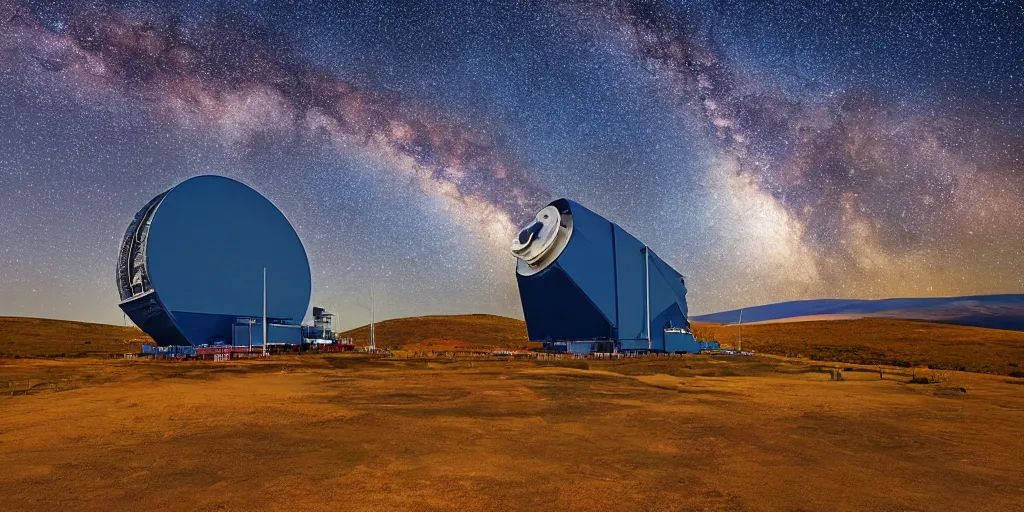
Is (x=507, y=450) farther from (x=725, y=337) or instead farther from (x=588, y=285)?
(x=725, y=337)

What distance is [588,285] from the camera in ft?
115

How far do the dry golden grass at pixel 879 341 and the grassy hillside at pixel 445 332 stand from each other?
32.8 m

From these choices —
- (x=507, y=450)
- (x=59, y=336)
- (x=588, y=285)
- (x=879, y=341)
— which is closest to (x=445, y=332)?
(x=59, y=336)

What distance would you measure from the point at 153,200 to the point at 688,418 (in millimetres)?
39789

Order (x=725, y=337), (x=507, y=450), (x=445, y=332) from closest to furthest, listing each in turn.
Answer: (x=507, y=450) → (x=445, y=332) → (x=725, y=337)

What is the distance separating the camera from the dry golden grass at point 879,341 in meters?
45.0

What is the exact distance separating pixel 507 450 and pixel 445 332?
7970 cm

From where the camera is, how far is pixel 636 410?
12.2 metres

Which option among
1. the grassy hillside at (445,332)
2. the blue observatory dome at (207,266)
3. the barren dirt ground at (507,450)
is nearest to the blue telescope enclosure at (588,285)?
the barren dirt ground at (507,450)

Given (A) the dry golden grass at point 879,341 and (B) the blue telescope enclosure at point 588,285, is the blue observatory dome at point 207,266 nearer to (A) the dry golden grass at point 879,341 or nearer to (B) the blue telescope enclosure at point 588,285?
(B) the blue telescope enclosure at point 588,285

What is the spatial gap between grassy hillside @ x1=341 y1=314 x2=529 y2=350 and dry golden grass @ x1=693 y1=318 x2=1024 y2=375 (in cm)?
3283

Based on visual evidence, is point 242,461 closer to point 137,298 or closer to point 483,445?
point 483,445

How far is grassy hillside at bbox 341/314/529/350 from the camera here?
7319 centimetres

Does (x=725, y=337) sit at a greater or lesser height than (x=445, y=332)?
lesser
